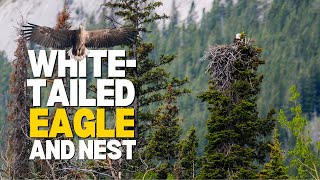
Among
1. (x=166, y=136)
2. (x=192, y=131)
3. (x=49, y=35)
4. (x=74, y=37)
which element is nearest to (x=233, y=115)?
(x=74, y=37)

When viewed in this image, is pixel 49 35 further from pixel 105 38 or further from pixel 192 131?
pixel 192 131

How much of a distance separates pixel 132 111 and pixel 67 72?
3.68 metres

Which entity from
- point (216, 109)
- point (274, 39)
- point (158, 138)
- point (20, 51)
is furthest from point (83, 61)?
point (274, 39)

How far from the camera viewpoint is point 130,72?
31281 mm

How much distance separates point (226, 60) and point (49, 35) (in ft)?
18.8

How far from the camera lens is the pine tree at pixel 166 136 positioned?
34.5 meters

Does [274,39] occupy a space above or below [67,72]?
above

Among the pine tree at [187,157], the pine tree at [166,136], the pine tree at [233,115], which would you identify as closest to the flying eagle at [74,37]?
the pine tree at [233,115]

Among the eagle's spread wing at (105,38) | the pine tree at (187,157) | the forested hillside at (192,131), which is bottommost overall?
the pine tree at (187,157)

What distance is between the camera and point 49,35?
77.4 ft

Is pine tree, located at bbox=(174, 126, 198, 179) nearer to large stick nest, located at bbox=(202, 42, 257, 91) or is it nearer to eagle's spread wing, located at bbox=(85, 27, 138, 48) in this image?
large stick nest, located at bbox=(202, 42, 257, 91)

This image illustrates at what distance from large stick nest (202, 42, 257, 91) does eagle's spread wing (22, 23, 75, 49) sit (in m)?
4.49

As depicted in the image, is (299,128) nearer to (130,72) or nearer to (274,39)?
(130,72)

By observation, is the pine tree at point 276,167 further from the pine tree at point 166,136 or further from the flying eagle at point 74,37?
the pine tree at point 166,136
